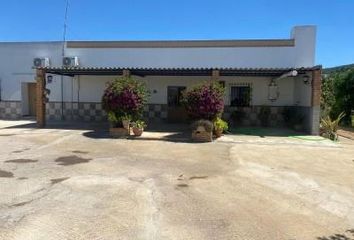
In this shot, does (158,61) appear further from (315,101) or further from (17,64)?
(315,101)

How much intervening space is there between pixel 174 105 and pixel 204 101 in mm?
5777

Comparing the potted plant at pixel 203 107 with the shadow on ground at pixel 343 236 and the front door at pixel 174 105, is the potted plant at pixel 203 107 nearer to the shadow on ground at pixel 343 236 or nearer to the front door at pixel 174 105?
the front door at pixel 174 105

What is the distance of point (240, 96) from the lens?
64.3ft

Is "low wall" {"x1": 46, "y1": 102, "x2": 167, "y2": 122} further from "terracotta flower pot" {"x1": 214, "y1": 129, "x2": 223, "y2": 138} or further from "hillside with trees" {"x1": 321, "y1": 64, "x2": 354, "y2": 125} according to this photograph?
"hillside with trees" {"x1": 321, "y1": 64, "x2": 354, "y2": 125}

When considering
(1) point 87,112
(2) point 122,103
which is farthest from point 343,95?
(1) point 87,112

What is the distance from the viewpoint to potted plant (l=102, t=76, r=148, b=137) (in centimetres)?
1480

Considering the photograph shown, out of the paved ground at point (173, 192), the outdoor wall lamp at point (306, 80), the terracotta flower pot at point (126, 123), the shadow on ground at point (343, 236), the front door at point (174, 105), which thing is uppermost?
the outdoor wall lamp at point (306, 80)

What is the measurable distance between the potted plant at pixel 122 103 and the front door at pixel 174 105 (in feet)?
15.6

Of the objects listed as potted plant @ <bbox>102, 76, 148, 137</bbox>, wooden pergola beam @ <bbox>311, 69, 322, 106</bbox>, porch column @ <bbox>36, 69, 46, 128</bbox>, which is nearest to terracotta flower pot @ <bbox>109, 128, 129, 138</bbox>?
potted plant @ <bbox>102, 76, 148, 137</bbox>

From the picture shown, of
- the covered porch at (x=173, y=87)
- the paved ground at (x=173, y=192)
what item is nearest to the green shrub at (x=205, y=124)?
the paved ground at (x=173, y=192)

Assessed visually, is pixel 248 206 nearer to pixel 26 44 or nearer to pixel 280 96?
pixel 280 96

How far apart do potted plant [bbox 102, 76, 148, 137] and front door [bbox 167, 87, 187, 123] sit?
4750 millimetres

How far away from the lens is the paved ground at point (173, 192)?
5094 millimetres

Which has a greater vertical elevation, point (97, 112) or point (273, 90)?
point (273, 90)
